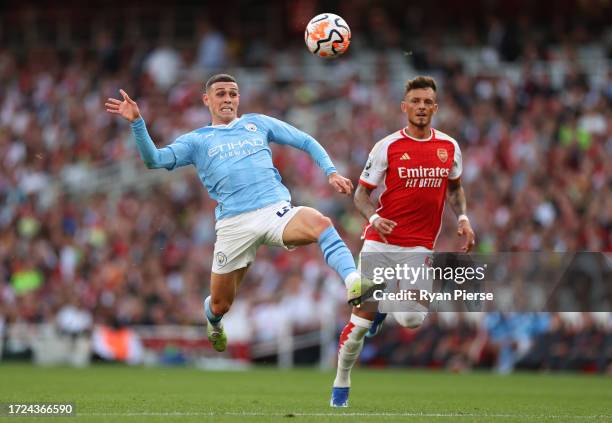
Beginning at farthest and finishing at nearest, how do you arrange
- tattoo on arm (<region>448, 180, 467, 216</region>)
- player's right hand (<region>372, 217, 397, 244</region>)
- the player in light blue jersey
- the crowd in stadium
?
the crowd in stadium
tattoo on arm (<region>448, 180, 467, 216</region>)
player's right hand (<region>372, 217, 397, 244</region>)
the player in light blue jersey

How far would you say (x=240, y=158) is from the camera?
11.4 metres

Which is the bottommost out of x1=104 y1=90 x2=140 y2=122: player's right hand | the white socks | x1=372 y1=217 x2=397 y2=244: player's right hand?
the white socks

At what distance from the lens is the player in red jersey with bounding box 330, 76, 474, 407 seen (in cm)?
1162

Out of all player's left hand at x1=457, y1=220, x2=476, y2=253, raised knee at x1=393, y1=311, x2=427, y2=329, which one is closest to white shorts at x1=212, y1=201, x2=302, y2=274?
raised knee at x1=393, y1=311, x2=427, y2=329

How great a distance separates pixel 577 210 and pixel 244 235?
11.4m

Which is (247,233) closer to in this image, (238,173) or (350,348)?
(238,173)

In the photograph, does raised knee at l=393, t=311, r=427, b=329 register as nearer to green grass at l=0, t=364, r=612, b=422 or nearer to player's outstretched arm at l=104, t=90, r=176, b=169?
green grass at l=0, t=364, r=612, b=422

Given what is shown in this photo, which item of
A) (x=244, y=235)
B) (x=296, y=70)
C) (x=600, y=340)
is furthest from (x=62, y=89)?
(x=244, y=235)

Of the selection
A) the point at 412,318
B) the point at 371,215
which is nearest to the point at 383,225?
the point at 371,215

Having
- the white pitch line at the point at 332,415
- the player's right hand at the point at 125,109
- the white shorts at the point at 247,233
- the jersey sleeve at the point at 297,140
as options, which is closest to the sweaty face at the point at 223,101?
the jersey sleeve at the point at 297,140

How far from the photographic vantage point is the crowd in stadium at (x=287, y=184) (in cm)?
2161

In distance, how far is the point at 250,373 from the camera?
20.0 meters

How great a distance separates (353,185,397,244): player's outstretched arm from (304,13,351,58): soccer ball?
164 cm

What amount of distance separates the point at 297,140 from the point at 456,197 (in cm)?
170
